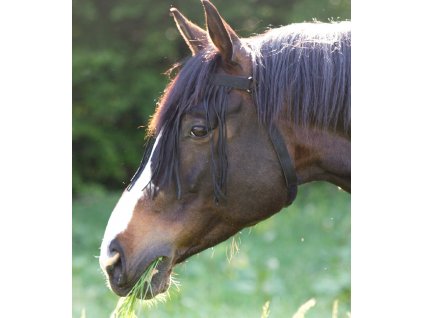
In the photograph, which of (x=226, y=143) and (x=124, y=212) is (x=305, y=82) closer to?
(x=226, y=143)

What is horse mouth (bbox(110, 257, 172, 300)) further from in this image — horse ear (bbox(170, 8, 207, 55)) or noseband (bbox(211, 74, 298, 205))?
horse ear (bbox(170, 8, 207, 55))

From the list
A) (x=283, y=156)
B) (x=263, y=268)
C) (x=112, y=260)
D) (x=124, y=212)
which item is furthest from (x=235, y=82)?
(x=263, y=268)

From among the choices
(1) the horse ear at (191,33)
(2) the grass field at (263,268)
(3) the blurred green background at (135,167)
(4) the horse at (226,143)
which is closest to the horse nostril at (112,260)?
(4) the horse at (226,143)

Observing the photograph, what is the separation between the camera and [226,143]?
186cm

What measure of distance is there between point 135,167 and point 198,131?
3.34m

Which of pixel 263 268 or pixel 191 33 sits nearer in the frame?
pixel 191 33

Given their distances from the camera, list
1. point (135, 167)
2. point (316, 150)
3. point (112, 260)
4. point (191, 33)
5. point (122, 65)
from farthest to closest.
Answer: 1. point (122, 65)
2. point (135, 167)
3. point (191, 33)
4. point (316, 150)
5. point (112, 260)

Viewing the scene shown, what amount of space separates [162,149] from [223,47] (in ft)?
1.03

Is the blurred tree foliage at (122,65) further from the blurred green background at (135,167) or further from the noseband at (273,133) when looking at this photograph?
the noseband at (273,133)

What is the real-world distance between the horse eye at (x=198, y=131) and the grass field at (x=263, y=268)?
81.5 inches

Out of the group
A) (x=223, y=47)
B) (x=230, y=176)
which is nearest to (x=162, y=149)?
(x=230, y=176)

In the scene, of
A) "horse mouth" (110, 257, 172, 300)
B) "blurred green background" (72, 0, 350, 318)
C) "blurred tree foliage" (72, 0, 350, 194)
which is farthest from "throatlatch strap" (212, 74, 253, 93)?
"blurred tree foliage" (72, 0, 350, 194)

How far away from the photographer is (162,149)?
1.85 metres
